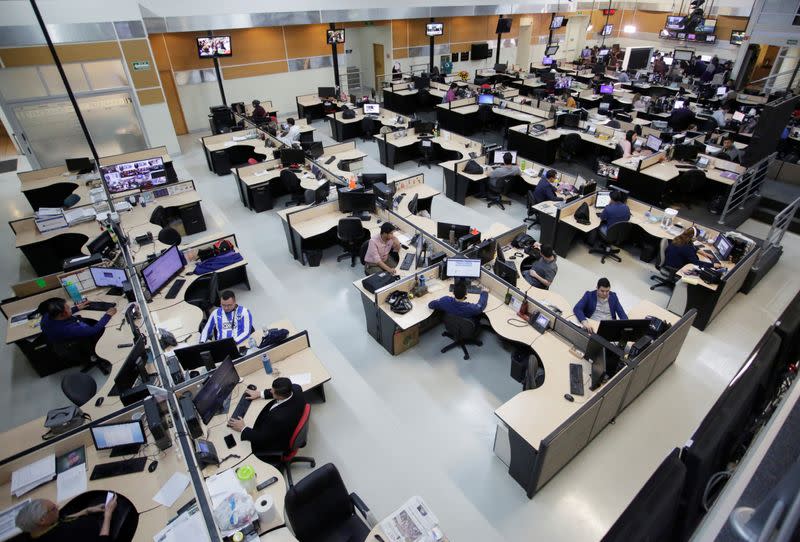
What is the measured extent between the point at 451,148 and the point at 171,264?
6516 mm

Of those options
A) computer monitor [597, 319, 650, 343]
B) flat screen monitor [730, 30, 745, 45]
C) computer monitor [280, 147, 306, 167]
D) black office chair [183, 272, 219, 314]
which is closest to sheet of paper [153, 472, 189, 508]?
black office chair [183, 272, 219, 314]

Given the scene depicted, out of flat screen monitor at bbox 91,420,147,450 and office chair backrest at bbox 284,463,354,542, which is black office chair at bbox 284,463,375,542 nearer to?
office chair backrest at bbox 284,463,354,542

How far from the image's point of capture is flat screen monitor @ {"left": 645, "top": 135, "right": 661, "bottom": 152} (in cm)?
919

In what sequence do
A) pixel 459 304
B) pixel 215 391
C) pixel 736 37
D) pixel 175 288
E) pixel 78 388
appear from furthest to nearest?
pixel 736 37
pixel 175 288
pixel 459 304
pixel 78 388
pixel 215 391

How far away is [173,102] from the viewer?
13.6 m

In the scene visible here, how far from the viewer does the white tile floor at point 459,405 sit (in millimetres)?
4117

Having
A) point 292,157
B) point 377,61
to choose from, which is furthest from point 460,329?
point 377,61

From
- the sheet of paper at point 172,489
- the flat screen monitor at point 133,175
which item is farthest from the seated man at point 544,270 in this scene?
the flat screen monitor at point 133,175

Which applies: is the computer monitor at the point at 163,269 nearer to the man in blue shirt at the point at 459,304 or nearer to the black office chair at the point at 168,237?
the black office chair at the point at 168,237

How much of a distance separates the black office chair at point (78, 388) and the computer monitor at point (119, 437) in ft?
2.45

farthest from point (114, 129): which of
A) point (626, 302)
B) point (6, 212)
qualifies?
point (626, 302)

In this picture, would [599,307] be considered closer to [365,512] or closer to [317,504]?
[365,512]

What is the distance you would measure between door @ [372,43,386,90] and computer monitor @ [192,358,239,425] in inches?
637

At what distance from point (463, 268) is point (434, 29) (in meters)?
14.3
